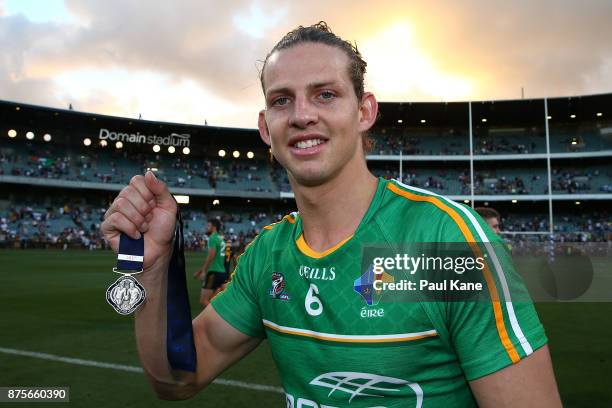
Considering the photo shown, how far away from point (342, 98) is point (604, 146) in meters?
52.1

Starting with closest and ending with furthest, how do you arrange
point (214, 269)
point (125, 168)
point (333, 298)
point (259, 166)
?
point (333, 298)
point (214, 269)
point (125, 168)
point (259, 166)

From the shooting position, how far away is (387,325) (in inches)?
58.1

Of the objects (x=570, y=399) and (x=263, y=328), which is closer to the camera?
(x=263, y=328)

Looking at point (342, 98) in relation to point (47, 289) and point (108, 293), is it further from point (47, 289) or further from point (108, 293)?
point (47, 289)

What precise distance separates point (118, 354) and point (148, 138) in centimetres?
4636

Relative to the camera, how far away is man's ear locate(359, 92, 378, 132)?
188cm

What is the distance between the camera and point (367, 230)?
5.52 ft

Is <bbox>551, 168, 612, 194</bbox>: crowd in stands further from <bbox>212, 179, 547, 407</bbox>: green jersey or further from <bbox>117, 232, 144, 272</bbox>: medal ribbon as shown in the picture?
<bbox>117, 232, 144, 272</bbox>: medal ribbon

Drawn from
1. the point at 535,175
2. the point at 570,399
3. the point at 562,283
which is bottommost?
the point at 570,399

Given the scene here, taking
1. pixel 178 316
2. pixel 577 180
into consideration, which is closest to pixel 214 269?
pixel 178 316

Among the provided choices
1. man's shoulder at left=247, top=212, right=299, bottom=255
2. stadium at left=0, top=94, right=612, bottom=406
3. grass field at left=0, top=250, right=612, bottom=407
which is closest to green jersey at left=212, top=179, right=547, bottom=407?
man's shoulder at left=247, top=212, right=299, bottom=255

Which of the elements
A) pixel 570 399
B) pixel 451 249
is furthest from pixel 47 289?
pixel 451 249

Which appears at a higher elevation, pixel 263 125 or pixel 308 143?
pixel 263 125

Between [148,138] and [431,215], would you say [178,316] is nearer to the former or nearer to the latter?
[431,215]
